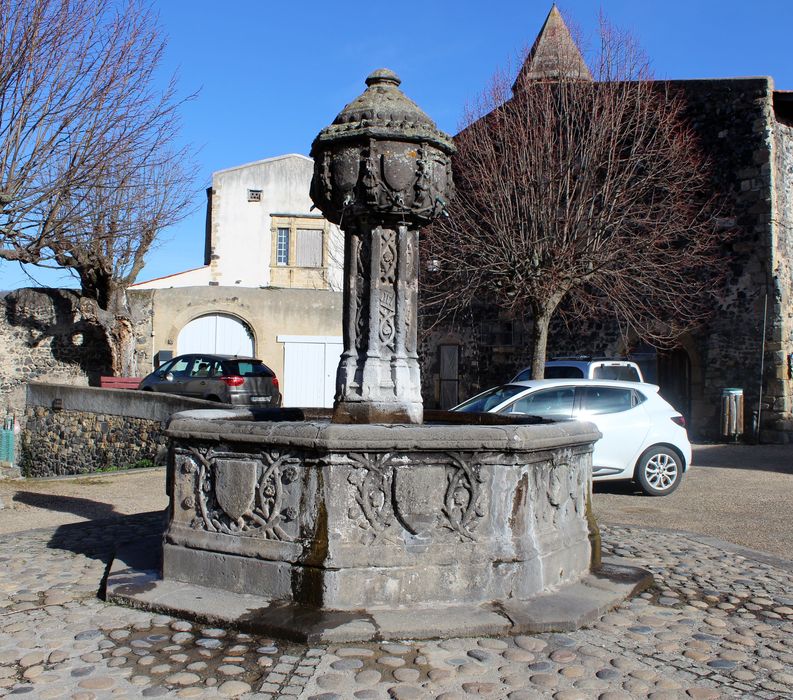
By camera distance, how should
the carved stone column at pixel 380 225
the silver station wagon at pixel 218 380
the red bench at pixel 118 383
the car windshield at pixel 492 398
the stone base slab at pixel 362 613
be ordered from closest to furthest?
the stone base slab at pixel 362 613 < the carved stone column at pixel 380 225 < the car windshield at pixel 492 398 < the silver station wagon at pixel 218 380 < the red bench at pixel 118 383

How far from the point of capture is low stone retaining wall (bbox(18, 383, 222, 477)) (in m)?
14.2

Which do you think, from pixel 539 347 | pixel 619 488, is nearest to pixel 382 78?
pixel 619 488

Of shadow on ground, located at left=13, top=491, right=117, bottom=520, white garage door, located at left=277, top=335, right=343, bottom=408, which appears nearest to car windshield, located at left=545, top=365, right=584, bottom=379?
shadow on ground, located at left=13, top=491, right=117, bottom=520

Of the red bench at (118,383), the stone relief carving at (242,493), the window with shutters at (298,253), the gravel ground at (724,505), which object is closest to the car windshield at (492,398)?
the gravel ground at (724,505)

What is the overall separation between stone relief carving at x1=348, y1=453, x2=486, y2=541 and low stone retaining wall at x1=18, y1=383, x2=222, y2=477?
8967 mm

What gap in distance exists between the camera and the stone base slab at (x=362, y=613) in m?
3.91

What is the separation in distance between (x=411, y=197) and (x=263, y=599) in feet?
9.00

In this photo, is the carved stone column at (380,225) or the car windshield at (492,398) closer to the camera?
the carved stone column at (380,225)

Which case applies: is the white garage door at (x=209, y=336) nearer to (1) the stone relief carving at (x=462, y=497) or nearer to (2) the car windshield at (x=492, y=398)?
(2) the car windshield at (x=492, y=398)

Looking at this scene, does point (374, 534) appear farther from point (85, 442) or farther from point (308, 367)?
point (308, 367)

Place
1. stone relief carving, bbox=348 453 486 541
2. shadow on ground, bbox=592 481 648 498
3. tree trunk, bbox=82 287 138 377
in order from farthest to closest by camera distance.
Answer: tree trunk, bbox=82 287 138 377, shadow on ground, bbox=592 481 648 498, stone relief carving, bbox=348 453 486 541

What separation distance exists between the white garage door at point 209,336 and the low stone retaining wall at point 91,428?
510 centimetres

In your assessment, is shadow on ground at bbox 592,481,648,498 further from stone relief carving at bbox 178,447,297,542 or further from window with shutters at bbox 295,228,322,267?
window with shutters at bbox 295,228,322,267

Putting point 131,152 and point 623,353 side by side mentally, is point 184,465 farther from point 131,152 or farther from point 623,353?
point 623,353
